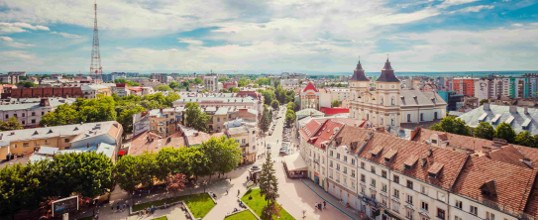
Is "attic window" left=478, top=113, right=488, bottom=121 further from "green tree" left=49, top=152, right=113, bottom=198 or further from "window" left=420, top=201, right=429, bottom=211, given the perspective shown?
"green tree" left=49, top=152, right=113, bottom=198

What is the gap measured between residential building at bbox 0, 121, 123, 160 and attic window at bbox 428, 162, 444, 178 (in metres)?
55.7

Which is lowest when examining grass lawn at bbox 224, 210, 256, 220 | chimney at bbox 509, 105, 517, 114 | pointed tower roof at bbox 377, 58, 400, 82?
grass lawn at bbox 224, 210, 256, 220

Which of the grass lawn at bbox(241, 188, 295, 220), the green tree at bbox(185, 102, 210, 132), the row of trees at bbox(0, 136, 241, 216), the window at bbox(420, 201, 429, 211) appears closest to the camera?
the window at bbox(420, 201, 429, 211)

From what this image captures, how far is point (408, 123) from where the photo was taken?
291 ft

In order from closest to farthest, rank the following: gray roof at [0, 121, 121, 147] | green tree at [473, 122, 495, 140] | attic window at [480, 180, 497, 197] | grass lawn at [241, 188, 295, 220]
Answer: attic window at [480, 180, 497, 197]
grass lawn at [241, 188, 295, 220]
green tree at [473, 122, 495, 140]
gray roof at [0, 121, 121, 147]

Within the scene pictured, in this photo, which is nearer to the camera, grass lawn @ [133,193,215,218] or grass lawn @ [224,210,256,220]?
grass lawn @ [224,210,256,220]

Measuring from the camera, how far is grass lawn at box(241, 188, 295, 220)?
46.9 meters

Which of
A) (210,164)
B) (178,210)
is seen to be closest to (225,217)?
(178,210)

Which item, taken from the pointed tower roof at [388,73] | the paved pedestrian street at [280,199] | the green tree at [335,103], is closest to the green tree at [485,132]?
the pointed tower roof at [388,73]

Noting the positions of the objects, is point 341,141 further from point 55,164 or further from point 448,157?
point 55,164

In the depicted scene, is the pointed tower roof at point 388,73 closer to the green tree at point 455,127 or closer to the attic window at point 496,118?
the green tree at point 455,127

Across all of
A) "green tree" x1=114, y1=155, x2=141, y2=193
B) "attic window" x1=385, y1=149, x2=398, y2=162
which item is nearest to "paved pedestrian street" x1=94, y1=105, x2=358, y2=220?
"green tree" x1=114, y1=155, x2=141, y2=193

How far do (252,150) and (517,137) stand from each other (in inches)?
2080

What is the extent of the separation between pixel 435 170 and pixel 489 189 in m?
6.09
